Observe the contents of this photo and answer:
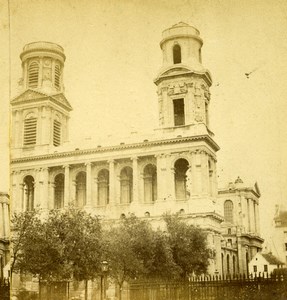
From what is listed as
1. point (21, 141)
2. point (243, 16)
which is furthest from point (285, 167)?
point (21, 141)

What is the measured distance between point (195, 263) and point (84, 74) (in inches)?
248

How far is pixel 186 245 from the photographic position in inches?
626

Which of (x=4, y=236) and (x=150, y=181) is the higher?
(x=150, y=181)

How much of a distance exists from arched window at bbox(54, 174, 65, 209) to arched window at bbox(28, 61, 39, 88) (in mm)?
2860

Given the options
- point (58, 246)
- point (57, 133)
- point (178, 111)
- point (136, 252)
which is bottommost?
point (136, 252)

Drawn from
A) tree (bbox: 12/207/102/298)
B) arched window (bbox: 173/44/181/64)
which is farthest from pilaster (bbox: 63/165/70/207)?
arched window (bbox: 173/44/181/64)

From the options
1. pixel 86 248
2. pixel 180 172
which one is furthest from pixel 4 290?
pixel 180 172

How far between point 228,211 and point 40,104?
33.1ft

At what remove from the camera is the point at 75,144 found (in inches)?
635

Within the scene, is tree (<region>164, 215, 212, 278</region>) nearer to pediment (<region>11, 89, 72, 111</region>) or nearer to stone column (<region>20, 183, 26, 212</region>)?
stone column (<region>20, 183, 26, 212</region>)

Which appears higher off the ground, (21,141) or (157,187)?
(21,141)

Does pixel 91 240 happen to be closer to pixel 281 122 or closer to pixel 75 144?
pixel 75 144

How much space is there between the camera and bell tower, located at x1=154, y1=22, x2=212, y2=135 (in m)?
15.0

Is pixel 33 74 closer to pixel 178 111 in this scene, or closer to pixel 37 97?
pixel 37 97
